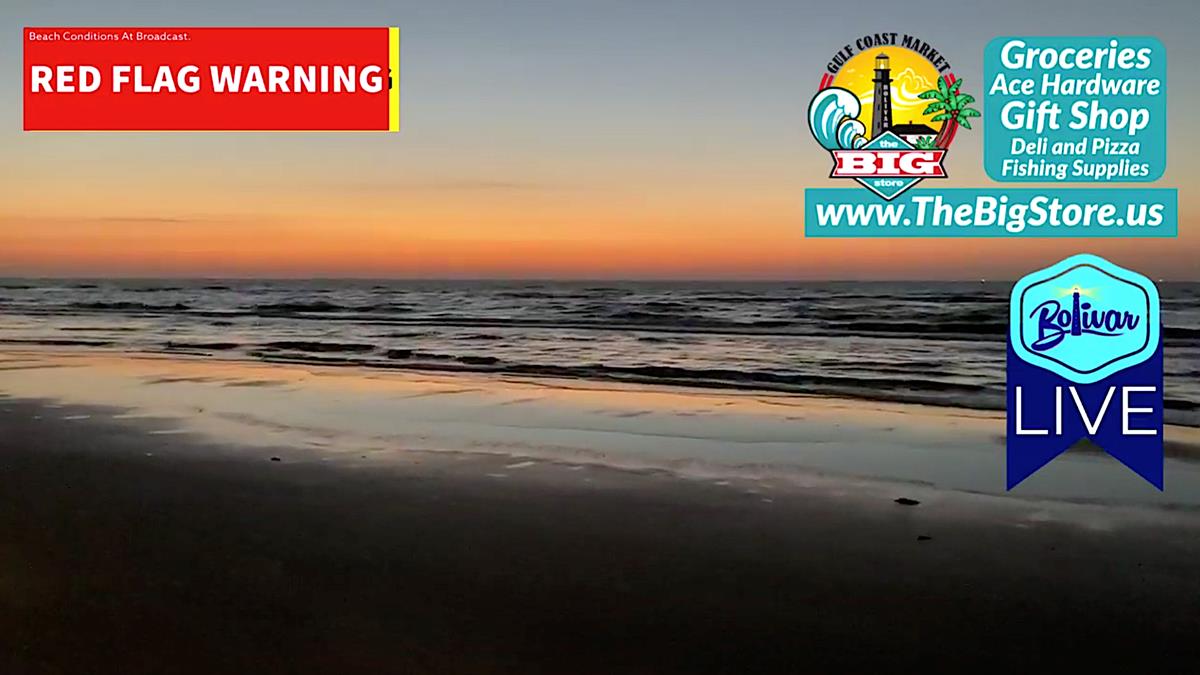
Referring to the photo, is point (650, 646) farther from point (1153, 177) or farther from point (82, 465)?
point (1153, 177)

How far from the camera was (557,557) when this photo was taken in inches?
175

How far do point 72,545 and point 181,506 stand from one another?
2.77 feet

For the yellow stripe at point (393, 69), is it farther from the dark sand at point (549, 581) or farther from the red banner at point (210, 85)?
the dark sand at point (549, 581)

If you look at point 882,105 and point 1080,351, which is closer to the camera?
point 1080,351

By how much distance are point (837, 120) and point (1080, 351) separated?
10.4 feet

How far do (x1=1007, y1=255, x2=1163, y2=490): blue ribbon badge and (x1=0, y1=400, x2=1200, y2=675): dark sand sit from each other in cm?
152

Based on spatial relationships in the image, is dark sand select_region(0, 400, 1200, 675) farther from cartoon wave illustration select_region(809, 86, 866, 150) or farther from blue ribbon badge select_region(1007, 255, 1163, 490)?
cartoon wave illustration select_region(809, 86, 866, 150)

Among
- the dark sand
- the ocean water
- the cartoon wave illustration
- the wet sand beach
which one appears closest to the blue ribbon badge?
the wet sand beach

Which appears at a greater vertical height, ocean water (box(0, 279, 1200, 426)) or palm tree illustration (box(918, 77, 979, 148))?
palm tree illustration (box(918, 77, 979, 148))

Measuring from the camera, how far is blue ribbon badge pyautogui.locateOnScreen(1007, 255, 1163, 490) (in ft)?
21.0

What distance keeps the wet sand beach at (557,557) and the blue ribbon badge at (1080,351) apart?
343 millimetres

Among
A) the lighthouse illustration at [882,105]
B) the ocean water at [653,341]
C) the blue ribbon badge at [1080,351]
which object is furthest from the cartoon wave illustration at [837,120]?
the ocean water at [653,341]

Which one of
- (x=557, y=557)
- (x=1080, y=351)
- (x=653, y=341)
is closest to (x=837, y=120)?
(x=1080, y=351)

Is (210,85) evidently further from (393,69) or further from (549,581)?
(549,581)
